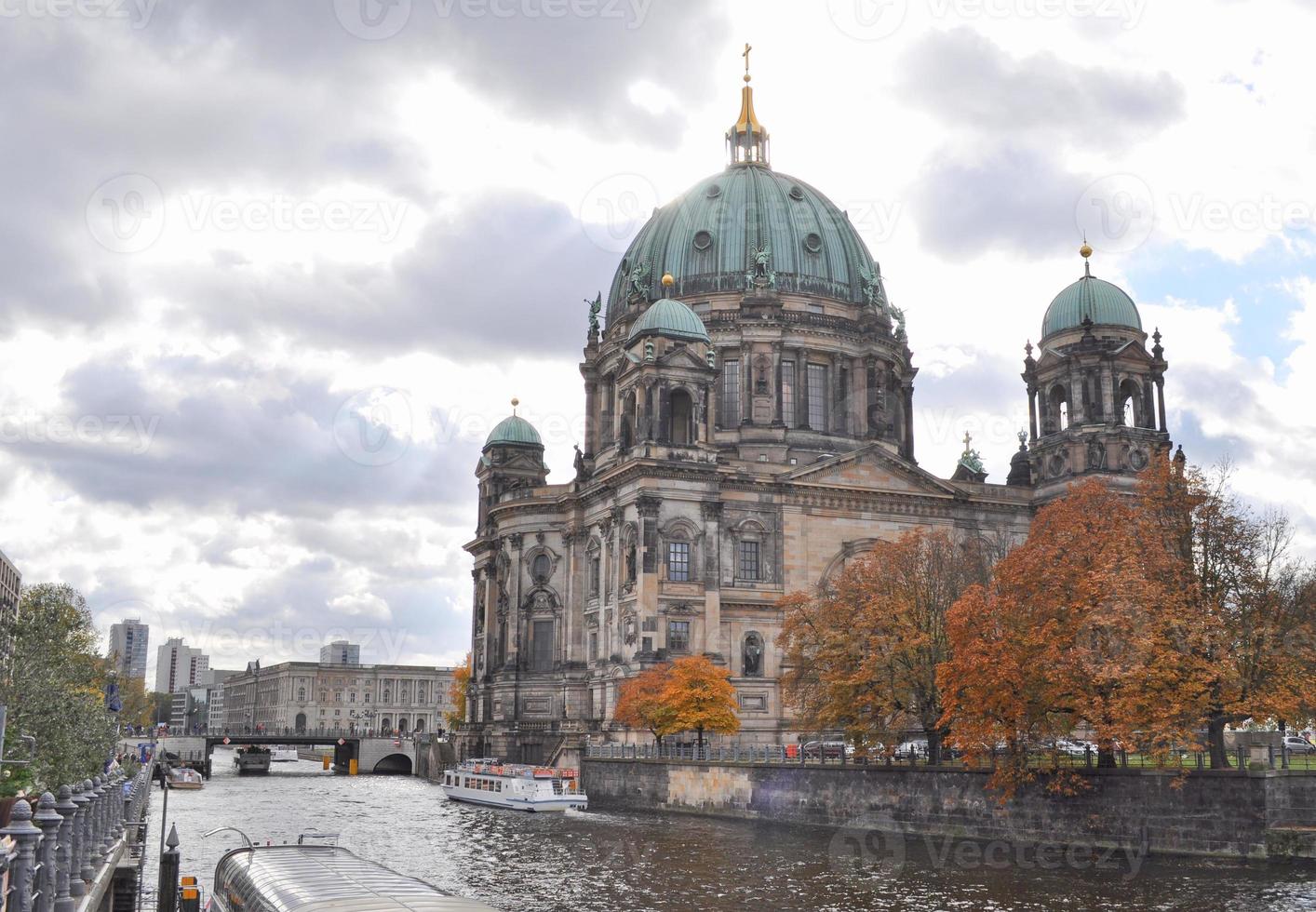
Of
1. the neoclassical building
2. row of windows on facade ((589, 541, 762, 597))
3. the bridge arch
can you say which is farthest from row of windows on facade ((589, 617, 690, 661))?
the bridge arch

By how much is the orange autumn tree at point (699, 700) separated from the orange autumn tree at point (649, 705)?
1.19 ft

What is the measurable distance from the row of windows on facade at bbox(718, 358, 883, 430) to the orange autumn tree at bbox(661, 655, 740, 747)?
93.4 feet

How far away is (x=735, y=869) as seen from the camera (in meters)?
50.1

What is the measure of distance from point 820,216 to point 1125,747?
238 ft

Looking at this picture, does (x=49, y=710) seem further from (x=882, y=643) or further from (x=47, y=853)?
(x=882, y=643)

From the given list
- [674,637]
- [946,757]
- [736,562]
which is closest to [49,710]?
[946,757]

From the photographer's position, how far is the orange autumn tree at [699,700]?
79.2 metres

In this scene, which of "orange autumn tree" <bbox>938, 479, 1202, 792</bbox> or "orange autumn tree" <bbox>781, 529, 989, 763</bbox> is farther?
"orange autumn tree" <bbox>781, 529, 989, 763</bbox>

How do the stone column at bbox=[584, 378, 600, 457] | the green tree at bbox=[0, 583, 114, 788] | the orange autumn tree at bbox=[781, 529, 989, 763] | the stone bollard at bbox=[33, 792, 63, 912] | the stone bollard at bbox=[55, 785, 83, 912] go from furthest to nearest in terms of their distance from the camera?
1. the stone column at bbox=[584, 378, 600, 457]
2. the orange autumn tree at bbox=[781, 529, 989, 763]
3. the green tree at bbox=[0, 583, 114, 788]
4. the stone bollard at bbox=[55, 785, 83, 912]
5. the stone bollard at bbox=[33, 792, 63, 912]

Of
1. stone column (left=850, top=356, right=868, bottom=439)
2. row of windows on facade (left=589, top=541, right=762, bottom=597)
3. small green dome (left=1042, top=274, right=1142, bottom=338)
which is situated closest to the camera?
row of windows on facade (left=589, top=541, right=762, bottom=597)

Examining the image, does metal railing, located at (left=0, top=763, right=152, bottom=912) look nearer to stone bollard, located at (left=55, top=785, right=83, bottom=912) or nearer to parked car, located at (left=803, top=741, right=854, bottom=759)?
stone bollard, located at (left=55, top=785, right=83, bottom=912)

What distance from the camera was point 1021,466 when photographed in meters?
113

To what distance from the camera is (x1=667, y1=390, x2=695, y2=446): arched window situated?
9656 cm

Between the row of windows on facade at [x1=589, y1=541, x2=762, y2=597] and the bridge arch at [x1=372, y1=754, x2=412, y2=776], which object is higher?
the row of windows on facade at [x1=589, y1=541, x2=762, y2=597]
